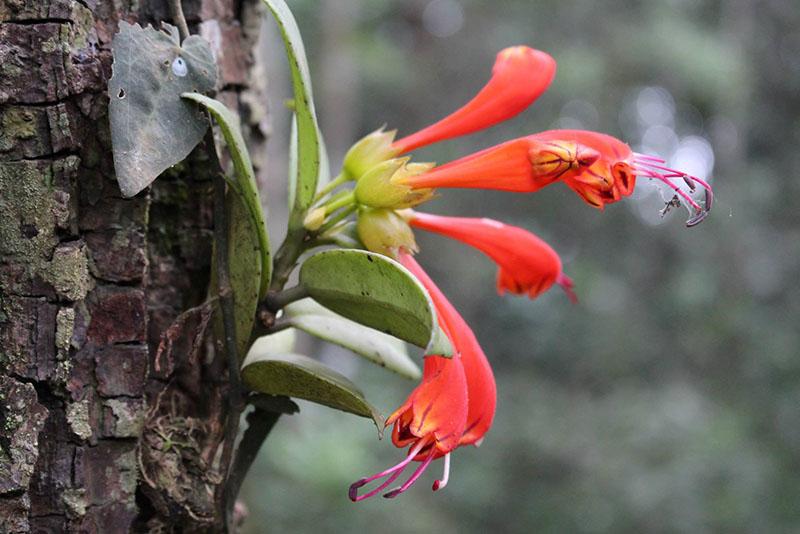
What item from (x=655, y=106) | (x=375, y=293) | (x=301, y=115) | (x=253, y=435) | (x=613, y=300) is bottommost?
(x=613, y=300)

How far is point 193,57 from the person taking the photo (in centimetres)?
90

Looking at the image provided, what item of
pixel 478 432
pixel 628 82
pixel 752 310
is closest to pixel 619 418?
pixel 752 310

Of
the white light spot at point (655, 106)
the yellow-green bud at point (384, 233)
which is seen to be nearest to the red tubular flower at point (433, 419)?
the yellow-green bud at point (384, 233)

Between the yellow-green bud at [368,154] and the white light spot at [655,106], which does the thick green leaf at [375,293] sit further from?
the white light spot at [655,106]

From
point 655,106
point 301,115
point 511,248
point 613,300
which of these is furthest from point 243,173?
point 655,106

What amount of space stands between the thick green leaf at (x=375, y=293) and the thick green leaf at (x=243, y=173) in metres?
0.04

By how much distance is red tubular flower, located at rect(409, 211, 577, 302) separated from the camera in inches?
40.9

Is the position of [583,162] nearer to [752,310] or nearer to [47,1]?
[47,1]

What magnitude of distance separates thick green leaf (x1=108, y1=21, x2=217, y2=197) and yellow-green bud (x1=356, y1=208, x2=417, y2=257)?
0.60ft

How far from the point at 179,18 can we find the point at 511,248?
1.44ft

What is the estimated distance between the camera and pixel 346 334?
1.02 meters

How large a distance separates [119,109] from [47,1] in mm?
121

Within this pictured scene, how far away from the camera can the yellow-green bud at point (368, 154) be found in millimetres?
980

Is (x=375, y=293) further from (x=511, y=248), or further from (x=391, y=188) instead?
(x=511, y=248)
